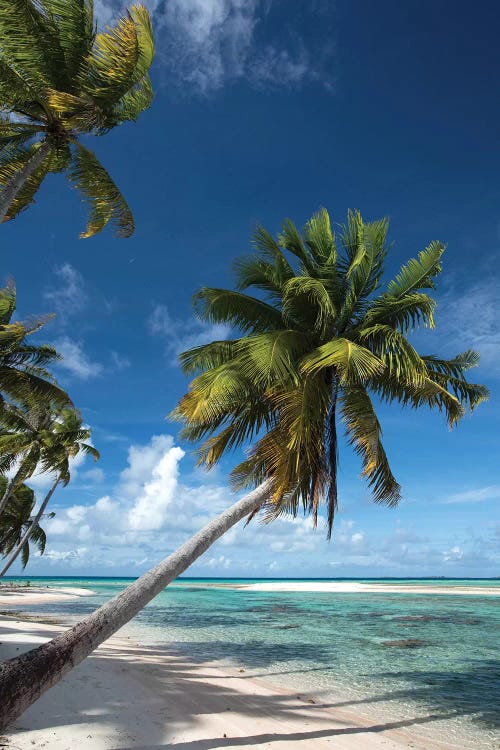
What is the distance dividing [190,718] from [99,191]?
363 inches

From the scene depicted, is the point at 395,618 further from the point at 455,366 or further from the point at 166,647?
the point at 455,366

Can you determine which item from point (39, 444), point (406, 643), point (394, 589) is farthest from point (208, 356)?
point (394, 589)

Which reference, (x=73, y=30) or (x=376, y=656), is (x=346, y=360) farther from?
(x=376, y=656)

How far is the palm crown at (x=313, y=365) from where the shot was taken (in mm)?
8320

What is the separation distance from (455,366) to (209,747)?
7908 millimetres

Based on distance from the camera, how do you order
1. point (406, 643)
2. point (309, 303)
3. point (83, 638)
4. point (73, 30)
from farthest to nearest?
point (406, 643) < point (309, 303) < point (73, 30) < point (83, 638)

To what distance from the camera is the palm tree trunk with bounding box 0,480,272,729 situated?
499 cm

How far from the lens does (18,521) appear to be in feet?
130

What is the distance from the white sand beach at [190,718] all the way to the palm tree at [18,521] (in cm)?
2802

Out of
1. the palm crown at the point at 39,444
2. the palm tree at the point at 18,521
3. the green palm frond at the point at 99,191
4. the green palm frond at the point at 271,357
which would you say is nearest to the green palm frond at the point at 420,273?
the green palm frond at the point at 271,357

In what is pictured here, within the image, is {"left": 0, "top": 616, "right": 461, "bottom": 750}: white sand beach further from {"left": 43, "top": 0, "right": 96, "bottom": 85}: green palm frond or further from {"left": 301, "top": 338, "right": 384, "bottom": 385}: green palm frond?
{"left": 43, "top": 0, "right": 96, "bottom": 85}: green palm frond

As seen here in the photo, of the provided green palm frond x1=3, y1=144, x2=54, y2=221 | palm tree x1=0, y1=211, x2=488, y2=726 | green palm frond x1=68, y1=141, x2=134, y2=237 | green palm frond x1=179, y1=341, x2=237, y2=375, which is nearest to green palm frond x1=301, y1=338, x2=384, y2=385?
palm tree x1=0, y1=211, x2=488, y2=726

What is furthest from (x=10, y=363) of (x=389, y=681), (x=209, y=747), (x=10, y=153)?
(x=389, y=681)

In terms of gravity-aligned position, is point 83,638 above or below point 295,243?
below
